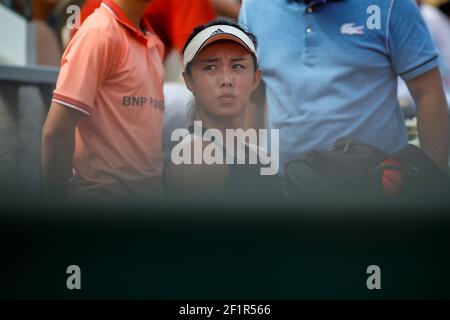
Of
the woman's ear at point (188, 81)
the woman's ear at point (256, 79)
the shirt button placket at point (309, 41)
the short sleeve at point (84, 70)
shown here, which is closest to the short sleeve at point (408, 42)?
the shirt button placket at point (309, 41)

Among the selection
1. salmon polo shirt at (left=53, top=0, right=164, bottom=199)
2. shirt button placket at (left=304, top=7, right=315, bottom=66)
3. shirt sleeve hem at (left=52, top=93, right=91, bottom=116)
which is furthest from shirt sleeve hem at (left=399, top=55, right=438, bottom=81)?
shirt sleeve hem at (left=52, top=93, right=91, bottom=116)

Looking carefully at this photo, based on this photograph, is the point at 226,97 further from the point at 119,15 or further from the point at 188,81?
the point at 119,15

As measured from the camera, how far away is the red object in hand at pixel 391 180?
1.53m

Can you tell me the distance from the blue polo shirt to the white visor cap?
0.20ft

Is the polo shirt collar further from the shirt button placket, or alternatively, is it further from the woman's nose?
the shirt button placket

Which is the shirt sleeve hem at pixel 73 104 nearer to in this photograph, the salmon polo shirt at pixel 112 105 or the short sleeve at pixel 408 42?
the salmon polo shirt at pixel 112 105

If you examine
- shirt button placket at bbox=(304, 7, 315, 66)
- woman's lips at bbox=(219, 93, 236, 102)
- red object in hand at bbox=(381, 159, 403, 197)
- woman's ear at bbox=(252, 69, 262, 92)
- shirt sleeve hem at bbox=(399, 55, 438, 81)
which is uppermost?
shirt button placket at bbox=(304, 7, 315, 66)

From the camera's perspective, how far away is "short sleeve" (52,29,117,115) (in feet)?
4.89

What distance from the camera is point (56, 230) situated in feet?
4.82

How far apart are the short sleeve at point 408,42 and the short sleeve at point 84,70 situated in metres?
0.51

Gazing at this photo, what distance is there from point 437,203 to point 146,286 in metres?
0.51

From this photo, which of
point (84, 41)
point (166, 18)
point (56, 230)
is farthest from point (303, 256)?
point (166, 18)

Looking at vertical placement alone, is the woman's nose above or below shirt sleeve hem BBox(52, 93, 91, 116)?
above
